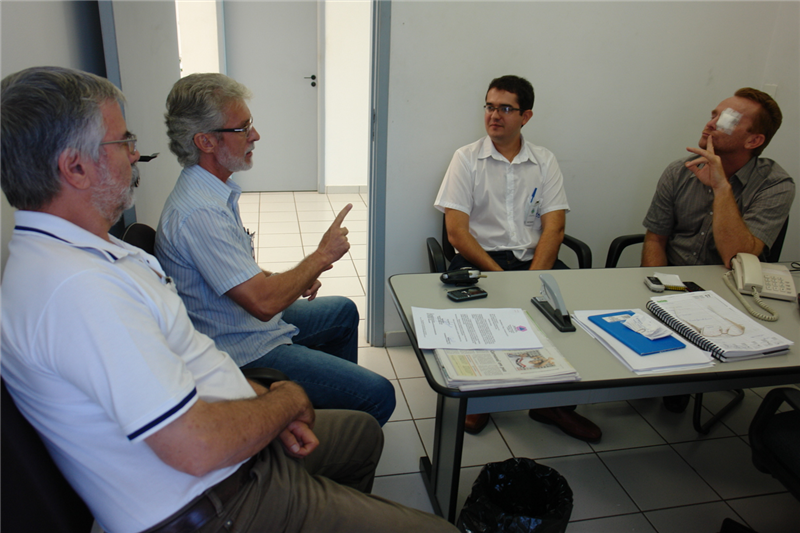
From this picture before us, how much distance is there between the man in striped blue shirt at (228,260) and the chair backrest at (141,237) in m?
0.04

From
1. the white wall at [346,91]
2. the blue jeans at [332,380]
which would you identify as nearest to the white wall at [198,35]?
Result: the white wall at [346,91]

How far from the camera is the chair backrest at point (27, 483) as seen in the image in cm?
79

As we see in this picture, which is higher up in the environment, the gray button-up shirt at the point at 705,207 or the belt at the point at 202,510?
the gray button-up shirt at the point at 705,207

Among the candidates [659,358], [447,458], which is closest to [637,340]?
[659,358]

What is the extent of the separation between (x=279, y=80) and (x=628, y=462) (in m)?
5.11

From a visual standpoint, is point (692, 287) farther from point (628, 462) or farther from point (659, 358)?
point (628, 462)

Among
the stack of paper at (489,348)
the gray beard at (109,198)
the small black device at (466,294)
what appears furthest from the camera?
the small black device at (466,294)

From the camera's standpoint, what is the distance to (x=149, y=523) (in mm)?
945

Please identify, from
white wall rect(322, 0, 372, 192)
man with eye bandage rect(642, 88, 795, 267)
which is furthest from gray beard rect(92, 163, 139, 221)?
white wall rect(322, 0, 372, 192)

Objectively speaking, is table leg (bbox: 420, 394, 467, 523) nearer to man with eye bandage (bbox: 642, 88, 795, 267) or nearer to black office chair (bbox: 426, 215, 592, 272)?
black office chair (bbox: 426, 215, 592, 272)

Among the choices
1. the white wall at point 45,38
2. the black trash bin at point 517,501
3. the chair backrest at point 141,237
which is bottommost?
the black trash bin at point 517,501

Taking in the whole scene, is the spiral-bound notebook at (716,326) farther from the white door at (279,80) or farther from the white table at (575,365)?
the white door at (279,80)

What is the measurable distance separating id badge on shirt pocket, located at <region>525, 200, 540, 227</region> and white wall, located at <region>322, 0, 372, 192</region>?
9.32 feet

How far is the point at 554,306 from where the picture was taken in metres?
1.56
